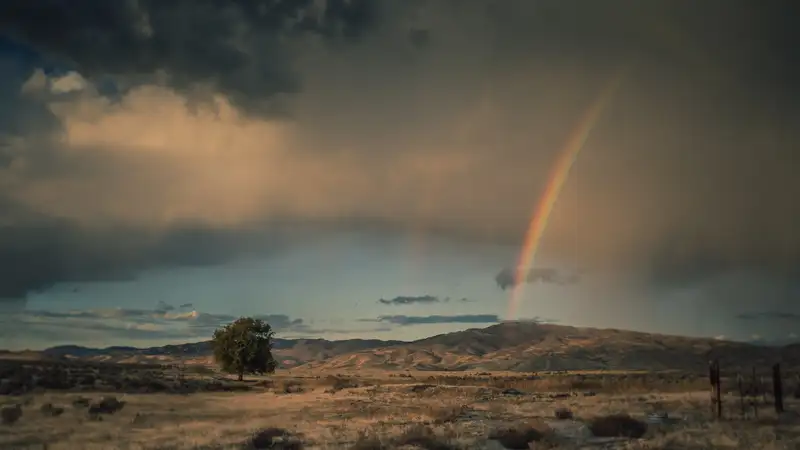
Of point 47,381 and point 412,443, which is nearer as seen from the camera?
point 412,443

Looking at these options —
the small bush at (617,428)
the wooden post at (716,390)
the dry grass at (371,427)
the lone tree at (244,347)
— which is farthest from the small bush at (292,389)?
the small bush at (617,428)

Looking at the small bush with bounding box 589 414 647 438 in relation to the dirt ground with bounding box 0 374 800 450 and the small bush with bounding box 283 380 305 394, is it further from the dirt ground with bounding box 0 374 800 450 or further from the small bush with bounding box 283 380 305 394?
the small bush with bounding box 283 380 305 394

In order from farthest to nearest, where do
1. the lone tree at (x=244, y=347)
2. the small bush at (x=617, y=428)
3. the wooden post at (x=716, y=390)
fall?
the lone tree at (x=244, y=347) → the wooden post at (x=716, y=390) → the small bush at (x=617, y=428)

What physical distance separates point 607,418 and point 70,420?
27.7 m

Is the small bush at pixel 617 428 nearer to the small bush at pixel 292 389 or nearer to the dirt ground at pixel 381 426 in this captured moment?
the dirt ground at pixel 381 426

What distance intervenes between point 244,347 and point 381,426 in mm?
55818

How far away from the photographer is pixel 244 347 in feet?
280

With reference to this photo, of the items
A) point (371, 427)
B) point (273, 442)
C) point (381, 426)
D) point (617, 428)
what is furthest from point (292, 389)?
point (617, 428)

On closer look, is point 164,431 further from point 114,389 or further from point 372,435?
point 114,389

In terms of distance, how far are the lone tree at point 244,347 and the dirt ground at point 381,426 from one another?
35.2 metres

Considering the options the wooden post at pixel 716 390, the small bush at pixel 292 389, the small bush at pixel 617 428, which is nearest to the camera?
the small bush at pixel 617 428

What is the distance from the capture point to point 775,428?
3081cm

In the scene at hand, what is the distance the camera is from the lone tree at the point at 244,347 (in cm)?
8562

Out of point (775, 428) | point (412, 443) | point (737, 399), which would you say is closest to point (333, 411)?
point (412, 443)
